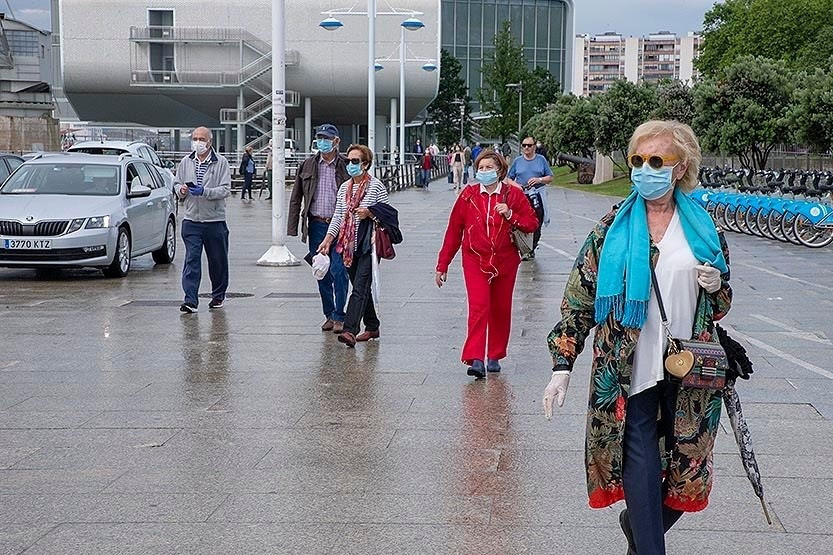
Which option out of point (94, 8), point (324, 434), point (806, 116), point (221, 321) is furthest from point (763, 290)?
point (94, 8)

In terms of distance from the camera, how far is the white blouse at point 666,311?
14.1 feet

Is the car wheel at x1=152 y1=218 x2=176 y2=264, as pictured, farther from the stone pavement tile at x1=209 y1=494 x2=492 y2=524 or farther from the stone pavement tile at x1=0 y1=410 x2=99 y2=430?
the stone pavement tile at x1=209 y1=494 x2=492 y2=524

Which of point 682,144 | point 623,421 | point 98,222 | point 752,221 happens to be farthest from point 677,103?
point 623,421

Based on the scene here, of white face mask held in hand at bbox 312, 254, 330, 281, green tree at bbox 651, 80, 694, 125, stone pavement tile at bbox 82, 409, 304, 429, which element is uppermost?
green tree at bbox 651, 80, 694, 125

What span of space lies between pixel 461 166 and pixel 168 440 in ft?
145

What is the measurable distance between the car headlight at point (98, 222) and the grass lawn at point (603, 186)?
26477mm

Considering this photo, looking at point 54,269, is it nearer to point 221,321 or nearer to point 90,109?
point 221,321

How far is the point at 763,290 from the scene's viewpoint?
14922mm

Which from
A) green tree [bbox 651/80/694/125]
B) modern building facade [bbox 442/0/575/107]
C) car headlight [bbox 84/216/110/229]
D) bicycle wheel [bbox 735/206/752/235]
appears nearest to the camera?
car headlight [bbox 84/216/110/229]

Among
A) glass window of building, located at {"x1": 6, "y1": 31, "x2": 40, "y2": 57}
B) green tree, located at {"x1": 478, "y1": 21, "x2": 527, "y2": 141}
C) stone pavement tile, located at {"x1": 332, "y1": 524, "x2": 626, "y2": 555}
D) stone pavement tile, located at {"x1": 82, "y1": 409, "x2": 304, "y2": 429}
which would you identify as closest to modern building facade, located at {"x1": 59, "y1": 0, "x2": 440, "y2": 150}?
green tree, located at {"x1": 478, "y1": 21, "x2": 527, "y2": 141}

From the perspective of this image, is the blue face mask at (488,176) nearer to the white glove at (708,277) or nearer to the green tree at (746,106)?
the white glove at (708,277)

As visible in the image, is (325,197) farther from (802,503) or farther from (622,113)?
(622,113)

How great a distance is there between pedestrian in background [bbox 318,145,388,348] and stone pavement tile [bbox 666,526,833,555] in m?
5.38

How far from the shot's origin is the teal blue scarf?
427cm
